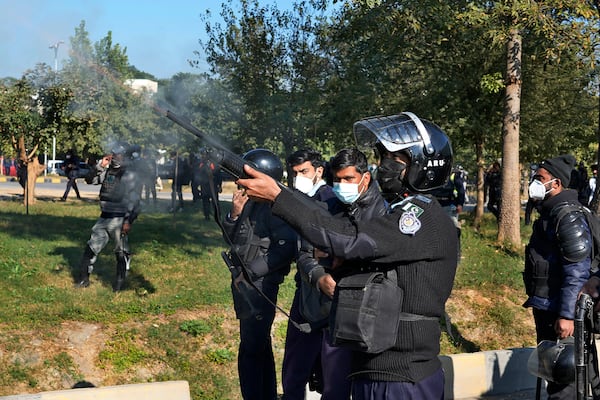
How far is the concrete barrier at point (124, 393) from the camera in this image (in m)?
5.20

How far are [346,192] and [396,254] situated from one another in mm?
757

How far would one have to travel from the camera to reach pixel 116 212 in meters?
8.40

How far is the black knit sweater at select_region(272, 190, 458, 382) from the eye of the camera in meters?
2.79

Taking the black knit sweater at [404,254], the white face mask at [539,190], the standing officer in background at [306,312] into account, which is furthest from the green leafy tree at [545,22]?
the black knit sweater at [404,254]

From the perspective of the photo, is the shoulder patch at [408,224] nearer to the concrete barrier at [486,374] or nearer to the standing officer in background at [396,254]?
the standing officer in background at [396,254]

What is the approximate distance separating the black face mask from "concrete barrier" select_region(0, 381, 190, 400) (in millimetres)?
2974

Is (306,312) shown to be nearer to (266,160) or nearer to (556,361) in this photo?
(266,160)

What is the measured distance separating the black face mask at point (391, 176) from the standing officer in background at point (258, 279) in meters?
2.00

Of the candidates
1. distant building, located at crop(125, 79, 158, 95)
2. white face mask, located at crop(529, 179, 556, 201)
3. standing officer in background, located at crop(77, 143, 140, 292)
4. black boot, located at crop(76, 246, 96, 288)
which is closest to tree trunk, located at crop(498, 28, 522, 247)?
distant building, located at crop(125, 79, 158, 95)

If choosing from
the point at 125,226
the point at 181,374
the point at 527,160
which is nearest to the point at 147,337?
the point at 181,374

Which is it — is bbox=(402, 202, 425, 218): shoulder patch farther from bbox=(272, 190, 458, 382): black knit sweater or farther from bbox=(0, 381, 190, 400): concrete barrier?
bbox=(0, 381, 190, 400): concrete barrier

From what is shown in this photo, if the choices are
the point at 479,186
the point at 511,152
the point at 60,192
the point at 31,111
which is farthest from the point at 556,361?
the point at 60,192

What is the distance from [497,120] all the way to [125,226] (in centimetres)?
880

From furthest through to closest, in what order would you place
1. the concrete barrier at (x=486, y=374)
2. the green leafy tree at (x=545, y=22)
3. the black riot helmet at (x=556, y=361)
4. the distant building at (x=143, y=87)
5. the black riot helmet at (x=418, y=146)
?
the green leafy tree at (x=545, y=22) < the distant building at (x=143, y=87) < the concrete barrier at (x=486, y=374) < the black riot helmet at (x=556, y=361) < the black riot helmet at (x=418, y=146)
